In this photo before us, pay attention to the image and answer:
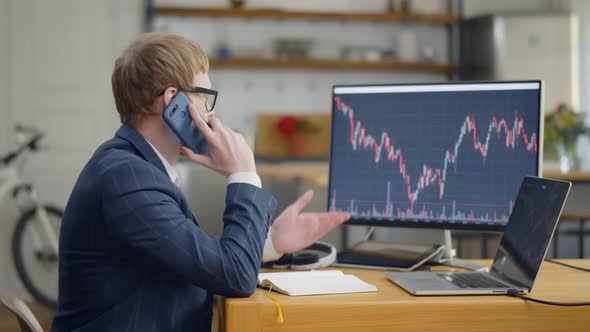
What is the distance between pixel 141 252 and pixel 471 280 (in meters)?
0.59

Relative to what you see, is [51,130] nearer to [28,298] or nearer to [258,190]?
[28,298]

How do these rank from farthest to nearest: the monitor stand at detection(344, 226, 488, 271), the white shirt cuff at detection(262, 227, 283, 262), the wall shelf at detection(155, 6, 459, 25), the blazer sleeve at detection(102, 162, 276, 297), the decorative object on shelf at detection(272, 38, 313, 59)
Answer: the decorative object on shelf at detection(272, 38, 313, 59)
the wall shelf at detection(155, 6, 459, 25)
the monitor stand at detection(344, 226, 488, 271)
the white shirt cuff at detection(262, 227, 283, 262)
the blazer sleeve at detection(102, 162, 276, 297)

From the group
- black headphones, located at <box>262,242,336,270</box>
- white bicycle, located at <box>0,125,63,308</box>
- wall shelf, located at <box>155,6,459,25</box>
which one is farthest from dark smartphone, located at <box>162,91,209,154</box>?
wall shelf, located at <box>155,6,459,25</box>

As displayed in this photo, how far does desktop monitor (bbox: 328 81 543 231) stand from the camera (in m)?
1.53

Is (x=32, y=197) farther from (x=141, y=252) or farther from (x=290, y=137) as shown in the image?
(x=141, y=252)

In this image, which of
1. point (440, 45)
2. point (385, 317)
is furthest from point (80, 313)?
point (440, 45)

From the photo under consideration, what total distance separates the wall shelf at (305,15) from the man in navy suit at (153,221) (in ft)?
14.1

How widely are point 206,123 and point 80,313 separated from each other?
384 mm

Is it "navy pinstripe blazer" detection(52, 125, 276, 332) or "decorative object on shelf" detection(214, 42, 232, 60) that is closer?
"navy pinstripe blazer" detection(52, 125, 276, 332)

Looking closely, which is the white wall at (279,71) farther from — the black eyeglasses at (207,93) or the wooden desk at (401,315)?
the wooden desk at (401,315)

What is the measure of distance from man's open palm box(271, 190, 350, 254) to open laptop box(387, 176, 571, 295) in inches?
6.4

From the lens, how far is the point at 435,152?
157 cm

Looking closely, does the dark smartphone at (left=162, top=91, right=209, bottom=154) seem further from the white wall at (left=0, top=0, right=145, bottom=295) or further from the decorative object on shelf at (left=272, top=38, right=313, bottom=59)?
the decorative object on shelf at (left=272, top=38, right=313, bottom=59)

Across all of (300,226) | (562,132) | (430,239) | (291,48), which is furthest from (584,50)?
(300,226)
